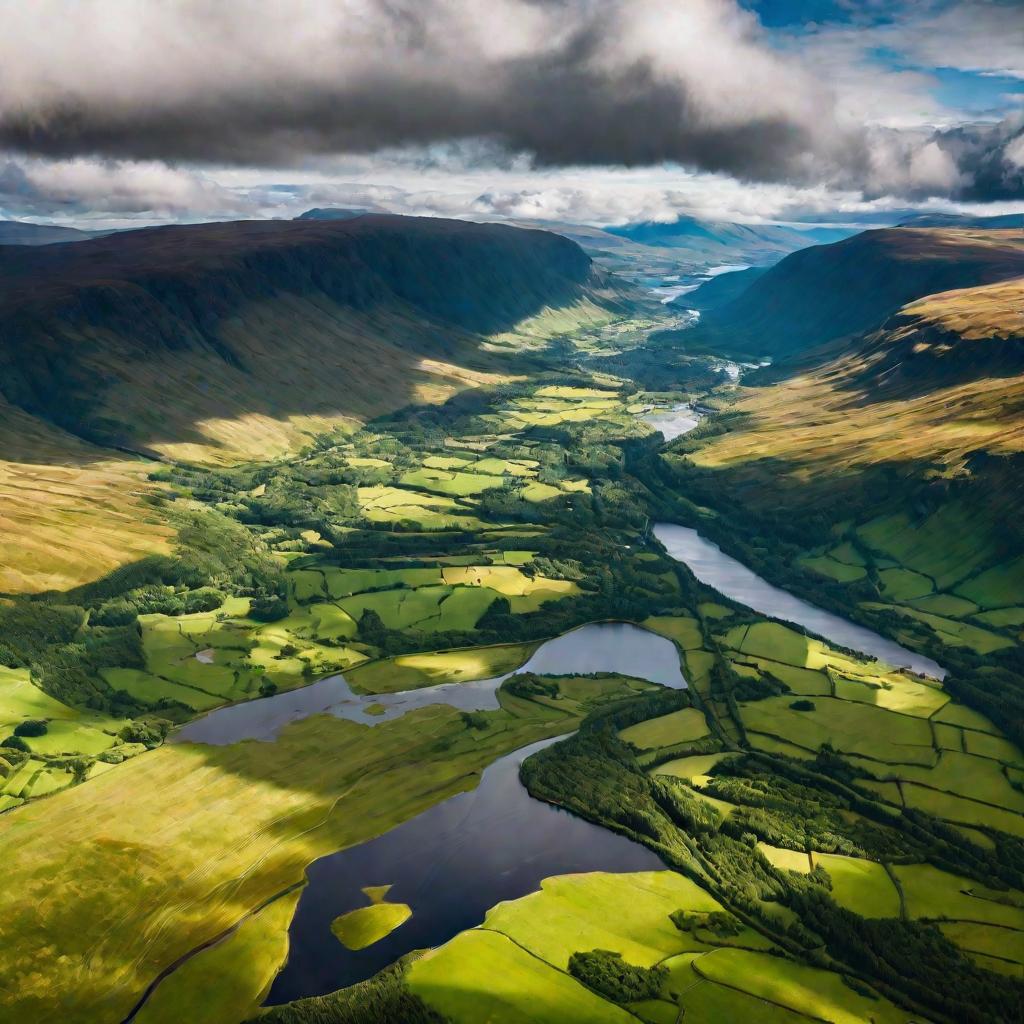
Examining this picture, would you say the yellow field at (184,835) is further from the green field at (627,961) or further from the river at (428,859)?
the green field at (627,961)

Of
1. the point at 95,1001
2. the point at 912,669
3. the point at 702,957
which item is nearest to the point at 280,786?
the point at 95,1001

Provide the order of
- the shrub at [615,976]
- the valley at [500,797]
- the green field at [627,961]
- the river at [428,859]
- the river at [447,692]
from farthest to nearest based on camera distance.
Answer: the river at [447,692] → the river at [428,859] → the valley at [500,797] → the shrub at [615,976] → the green field at [627,961]

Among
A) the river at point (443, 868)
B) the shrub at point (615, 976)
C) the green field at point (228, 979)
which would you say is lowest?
the river at point (443, 868)

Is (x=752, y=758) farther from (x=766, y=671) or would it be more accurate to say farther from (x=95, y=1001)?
(x=95, y=1001)

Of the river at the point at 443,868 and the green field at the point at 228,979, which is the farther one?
the river at the point at 443,868

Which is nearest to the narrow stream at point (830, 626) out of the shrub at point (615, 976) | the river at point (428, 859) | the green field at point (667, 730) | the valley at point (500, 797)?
Answer: the valley at point (500, 797)

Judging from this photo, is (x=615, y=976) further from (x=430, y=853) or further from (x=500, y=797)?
(x=500, y=797)

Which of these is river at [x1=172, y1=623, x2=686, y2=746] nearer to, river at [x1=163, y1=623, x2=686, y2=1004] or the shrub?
river at [x1=163, y1=623, x2=686, y2=1004]

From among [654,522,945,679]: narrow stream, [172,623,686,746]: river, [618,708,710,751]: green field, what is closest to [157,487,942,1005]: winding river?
[172,623,686,746]: river

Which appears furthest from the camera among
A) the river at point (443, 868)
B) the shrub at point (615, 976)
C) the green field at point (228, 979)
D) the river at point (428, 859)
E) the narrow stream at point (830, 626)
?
the narrow stream at point (830, 626)

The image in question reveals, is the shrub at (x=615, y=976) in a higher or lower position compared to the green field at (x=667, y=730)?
higher

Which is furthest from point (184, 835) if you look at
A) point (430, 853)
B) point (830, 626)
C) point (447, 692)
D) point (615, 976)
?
point (830, 626)
